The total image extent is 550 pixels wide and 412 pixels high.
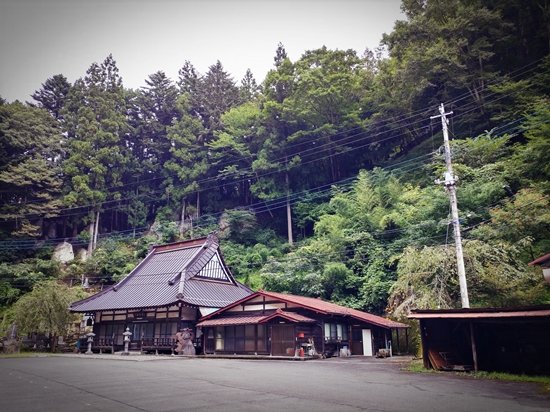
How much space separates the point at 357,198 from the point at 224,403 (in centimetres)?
2703

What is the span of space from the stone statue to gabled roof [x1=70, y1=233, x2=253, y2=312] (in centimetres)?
178

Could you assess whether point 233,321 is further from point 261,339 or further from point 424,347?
point 424,347

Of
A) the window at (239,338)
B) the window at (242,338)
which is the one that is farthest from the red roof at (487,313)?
the window at (239,338)

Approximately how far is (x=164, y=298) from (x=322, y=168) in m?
22.9

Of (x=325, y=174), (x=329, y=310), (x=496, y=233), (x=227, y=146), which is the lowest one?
(x=329, y=310)

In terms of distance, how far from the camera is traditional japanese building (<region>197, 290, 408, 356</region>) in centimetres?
2091

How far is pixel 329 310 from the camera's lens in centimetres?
2056

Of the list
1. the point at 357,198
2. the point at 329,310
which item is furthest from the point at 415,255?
the point at 357,198

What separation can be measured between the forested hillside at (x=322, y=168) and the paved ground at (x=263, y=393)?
30.0 feet

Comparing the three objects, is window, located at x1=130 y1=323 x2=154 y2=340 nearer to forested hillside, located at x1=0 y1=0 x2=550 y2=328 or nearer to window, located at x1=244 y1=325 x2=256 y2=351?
window, located at x1=244 y1=325 x2=256 y2=351

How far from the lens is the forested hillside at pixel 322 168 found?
72.5 ft

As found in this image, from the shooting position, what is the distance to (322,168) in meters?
41.4

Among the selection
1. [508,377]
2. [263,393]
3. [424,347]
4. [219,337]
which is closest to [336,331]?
[219,337]

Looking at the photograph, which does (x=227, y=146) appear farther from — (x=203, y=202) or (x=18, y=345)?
(x=18, y=345)
